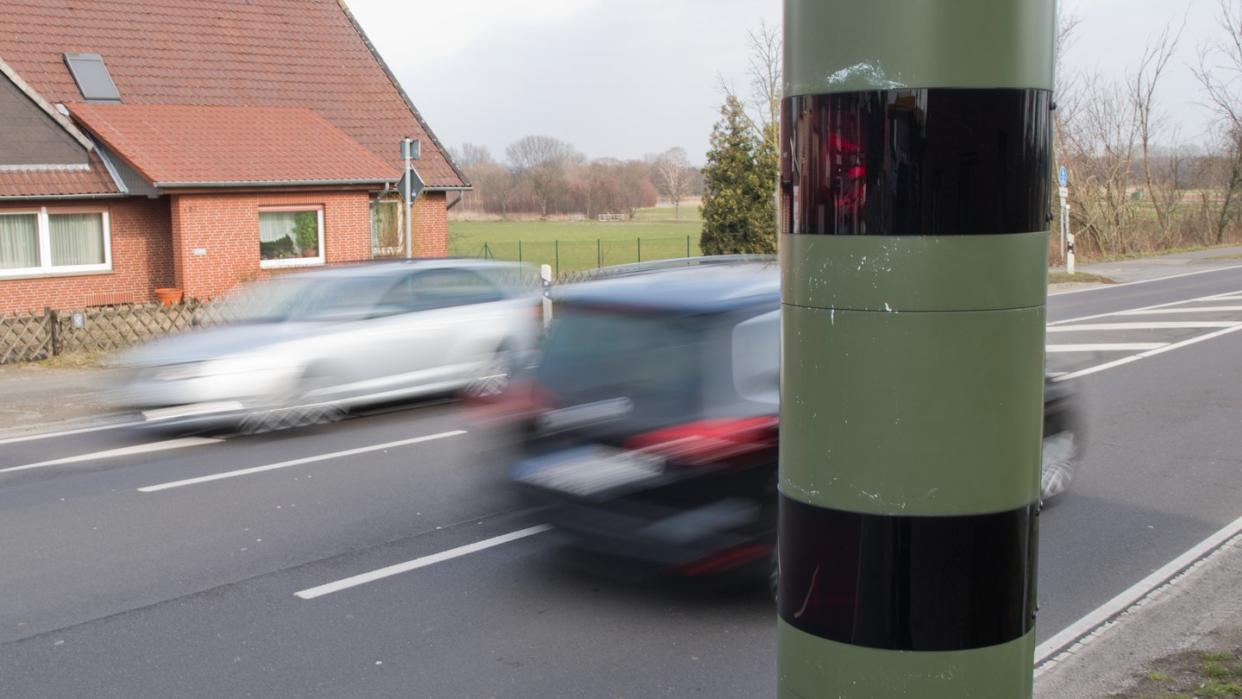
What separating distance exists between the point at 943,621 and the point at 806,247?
0.68 meters

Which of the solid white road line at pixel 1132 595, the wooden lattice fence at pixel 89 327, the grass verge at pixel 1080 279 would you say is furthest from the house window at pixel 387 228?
the solid white road line at pixel 1132 595

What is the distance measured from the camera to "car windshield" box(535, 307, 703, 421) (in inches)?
241

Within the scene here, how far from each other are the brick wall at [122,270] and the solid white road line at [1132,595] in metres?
21.9

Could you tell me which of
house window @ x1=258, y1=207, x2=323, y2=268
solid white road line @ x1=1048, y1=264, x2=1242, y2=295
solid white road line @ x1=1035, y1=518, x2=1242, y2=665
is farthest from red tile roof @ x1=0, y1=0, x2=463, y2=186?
solid white road line @ x1=1035, y1=518, x2=1242, y2=665

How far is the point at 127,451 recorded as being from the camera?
1084cm

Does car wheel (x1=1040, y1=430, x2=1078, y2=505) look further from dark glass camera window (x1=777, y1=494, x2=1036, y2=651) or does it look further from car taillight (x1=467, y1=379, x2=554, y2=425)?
dark glass camera window (x1=777, y1=494, x2=1036, y2=651)

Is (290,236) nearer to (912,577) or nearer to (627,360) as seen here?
(627,360)

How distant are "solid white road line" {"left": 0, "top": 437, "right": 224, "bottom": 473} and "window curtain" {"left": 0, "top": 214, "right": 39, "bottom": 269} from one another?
14.2 m

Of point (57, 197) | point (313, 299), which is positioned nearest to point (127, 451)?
point (313, 299)

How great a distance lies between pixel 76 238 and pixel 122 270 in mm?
1061

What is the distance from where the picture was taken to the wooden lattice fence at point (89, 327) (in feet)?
58.0

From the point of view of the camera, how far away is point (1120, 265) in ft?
121

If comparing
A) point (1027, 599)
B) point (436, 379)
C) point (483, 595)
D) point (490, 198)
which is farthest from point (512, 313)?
point (490, 198)

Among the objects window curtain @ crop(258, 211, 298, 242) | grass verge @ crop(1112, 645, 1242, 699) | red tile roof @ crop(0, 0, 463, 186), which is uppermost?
red tile roof @ crop(0, 0, 463, 186)
